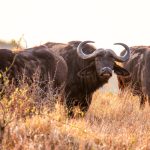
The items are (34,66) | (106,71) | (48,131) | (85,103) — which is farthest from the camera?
(85,103)

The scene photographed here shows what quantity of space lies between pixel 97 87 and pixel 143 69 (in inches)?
52.8

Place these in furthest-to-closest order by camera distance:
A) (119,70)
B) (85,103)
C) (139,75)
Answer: (139,75) → (119,70) → (85,103)

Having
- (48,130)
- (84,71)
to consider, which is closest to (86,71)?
(84,71)

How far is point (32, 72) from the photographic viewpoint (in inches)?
393

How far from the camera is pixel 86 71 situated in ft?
41.0

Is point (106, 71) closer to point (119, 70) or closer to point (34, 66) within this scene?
point (119, 70)

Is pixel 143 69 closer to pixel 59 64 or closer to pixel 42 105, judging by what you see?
pixel 59 64

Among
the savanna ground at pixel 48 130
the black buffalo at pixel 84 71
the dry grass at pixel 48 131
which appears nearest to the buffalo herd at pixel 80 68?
the black buffalo at pixel 84 71

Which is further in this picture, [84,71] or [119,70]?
[119,70]

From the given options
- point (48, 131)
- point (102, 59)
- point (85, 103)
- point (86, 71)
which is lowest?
point (85, 103)

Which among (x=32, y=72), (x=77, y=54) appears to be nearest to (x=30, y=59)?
(x=32, y=72)

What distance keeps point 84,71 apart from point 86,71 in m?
0.05

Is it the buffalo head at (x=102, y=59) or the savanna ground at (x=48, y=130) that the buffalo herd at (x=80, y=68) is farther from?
the savanna ground at (x=48, y=130)

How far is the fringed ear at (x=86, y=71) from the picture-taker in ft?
40.9
